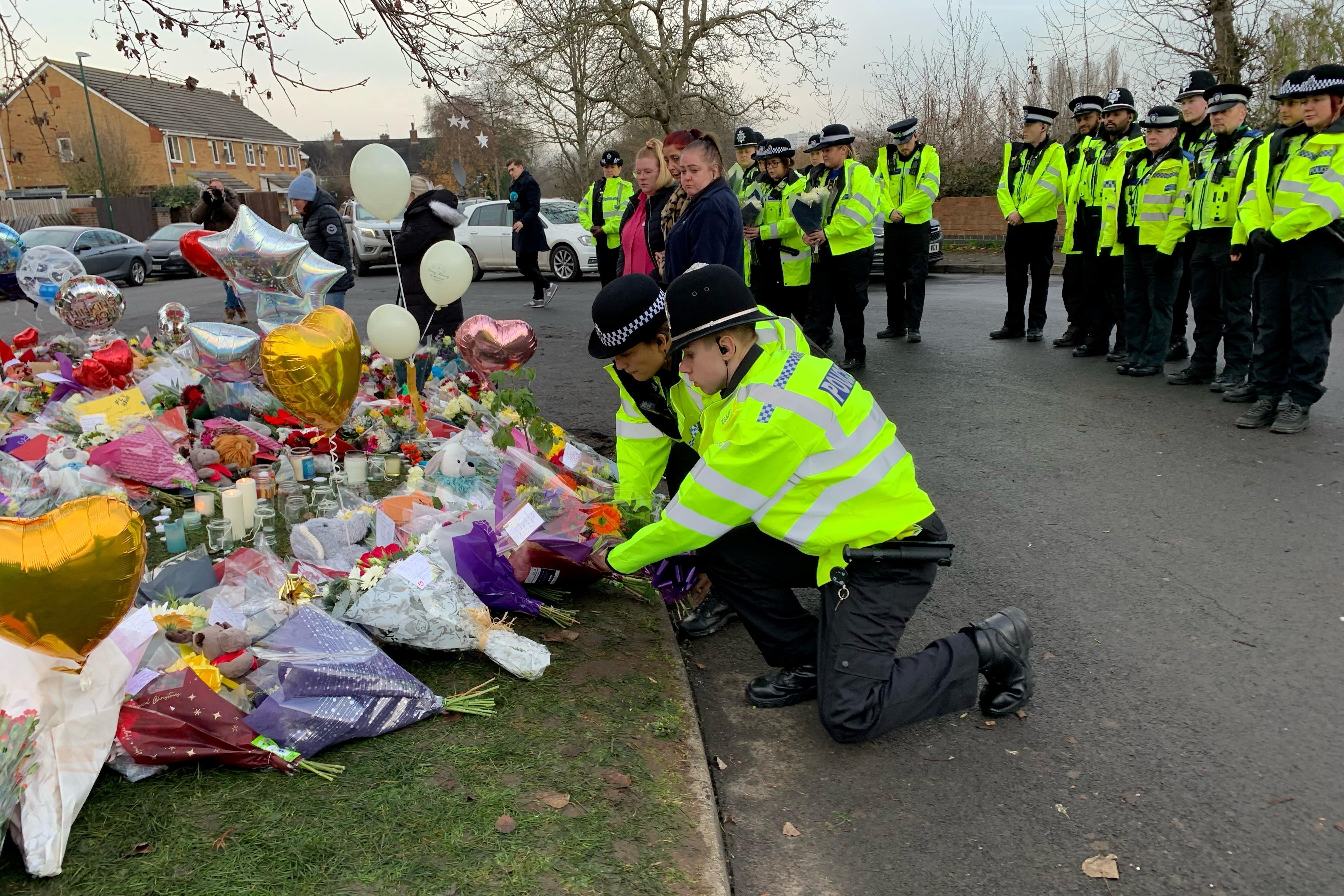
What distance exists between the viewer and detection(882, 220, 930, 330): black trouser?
938 cm

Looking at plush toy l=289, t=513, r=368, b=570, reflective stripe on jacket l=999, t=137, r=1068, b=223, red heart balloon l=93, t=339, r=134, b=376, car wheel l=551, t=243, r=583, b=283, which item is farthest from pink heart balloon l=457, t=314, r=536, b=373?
car wheel l=551, t=243, r=583, b=283

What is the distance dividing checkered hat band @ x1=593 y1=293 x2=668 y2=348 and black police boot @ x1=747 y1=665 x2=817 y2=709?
53.2 inches

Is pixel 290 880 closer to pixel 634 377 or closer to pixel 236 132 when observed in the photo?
pixel 634 377

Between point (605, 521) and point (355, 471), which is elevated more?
point (605, 521)

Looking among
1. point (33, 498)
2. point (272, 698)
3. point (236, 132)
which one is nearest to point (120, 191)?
point (236, 132)

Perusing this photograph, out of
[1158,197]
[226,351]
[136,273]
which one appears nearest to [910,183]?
[1158,197]

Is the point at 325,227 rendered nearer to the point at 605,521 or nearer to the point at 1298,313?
the point at 605,521

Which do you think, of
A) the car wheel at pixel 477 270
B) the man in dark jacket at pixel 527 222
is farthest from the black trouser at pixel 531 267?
the car wheel at pixel 477 270

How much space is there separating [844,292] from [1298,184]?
348cm

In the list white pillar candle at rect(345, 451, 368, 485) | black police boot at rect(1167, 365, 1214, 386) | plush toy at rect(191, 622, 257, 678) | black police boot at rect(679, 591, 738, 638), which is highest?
plush toy at rect(191, 622, 257, 678)

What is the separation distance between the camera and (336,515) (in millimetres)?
4500

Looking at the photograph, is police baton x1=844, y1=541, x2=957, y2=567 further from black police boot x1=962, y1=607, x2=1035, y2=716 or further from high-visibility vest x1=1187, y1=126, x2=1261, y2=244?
high-visibility vest x1=1187, y1=126, x2=1261, y2=244

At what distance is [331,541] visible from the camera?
4.18m

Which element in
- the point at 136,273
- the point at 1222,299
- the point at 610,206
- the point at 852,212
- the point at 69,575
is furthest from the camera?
the point at 136,273
